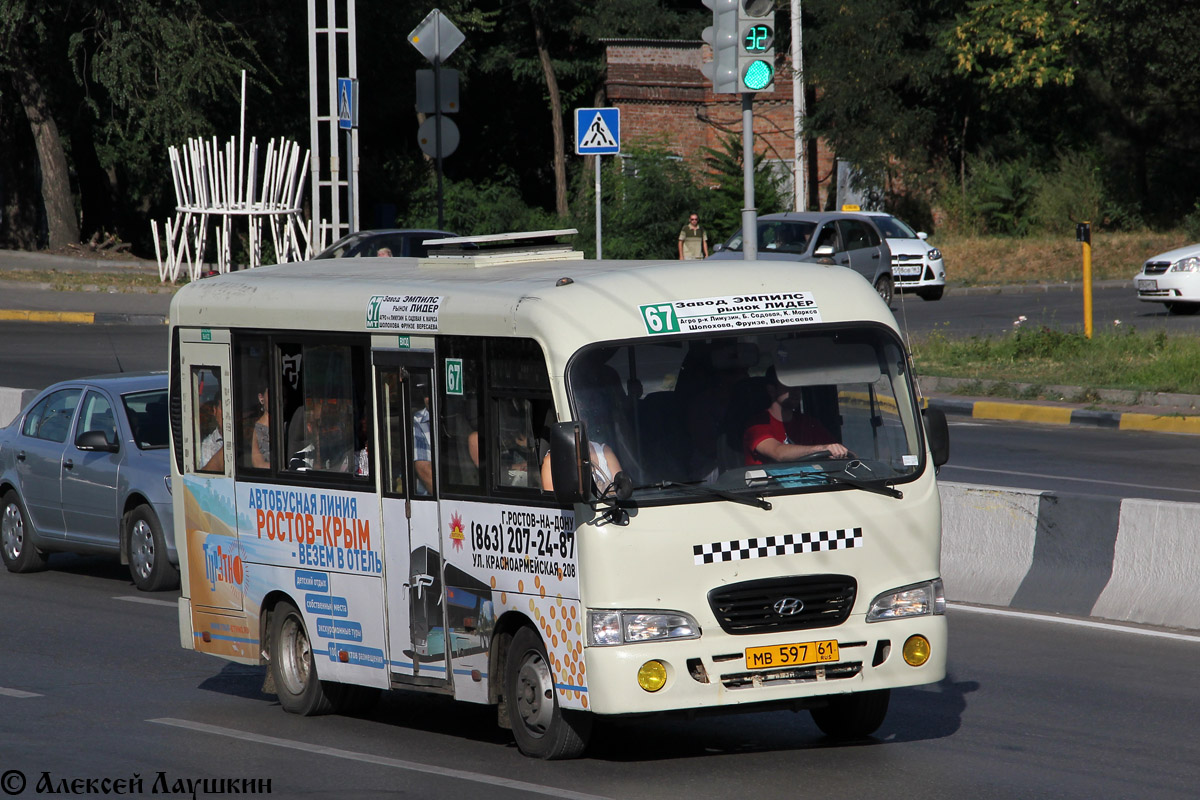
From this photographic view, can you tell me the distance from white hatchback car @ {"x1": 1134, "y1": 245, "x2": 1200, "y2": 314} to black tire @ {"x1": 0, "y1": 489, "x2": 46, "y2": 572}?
63.6 ft

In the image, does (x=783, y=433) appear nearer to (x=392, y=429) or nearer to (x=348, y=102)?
(x=392, y=429)

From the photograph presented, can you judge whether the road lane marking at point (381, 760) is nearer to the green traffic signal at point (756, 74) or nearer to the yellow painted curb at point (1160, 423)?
the green traffic signal at point (756, 74)

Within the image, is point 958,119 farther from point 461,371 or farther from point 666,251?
point 461,371

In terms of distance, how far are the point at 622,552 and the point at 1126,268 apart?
34160 mm

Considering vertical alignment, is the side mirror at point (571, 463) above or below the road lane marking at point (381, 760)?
above

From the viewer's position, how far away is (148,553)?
12.9 meters

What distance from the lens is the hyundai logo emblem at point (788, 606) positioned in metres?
7.20

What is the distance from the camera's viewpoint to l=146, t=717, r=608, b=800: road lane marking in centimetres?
695

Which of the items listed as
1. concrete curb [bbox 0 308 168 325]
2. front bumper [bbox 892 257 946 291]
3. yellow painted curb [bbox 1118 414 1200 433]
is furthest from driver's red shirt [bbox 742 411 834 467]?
front bumper [bbox 892 257 946 291]

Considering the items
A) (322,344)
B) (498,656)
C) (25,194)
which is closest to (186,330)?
(322,344)

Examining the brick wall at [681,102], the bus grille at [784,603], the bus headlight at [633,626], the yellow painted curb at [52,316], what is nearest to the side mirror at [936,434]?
the bus grille at [784,603]

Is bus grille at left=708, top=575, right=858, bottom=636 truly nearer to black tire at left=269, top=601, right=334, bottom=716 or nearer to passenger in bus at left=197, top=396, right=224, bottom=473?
black tire at left=269, top=601, right=334, bottom=716

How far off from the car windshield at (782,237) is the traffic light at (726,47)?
48.4 feet

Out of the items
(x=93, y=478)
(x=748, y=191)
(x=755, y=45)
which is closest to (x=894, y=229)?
(x=748, y=191)
